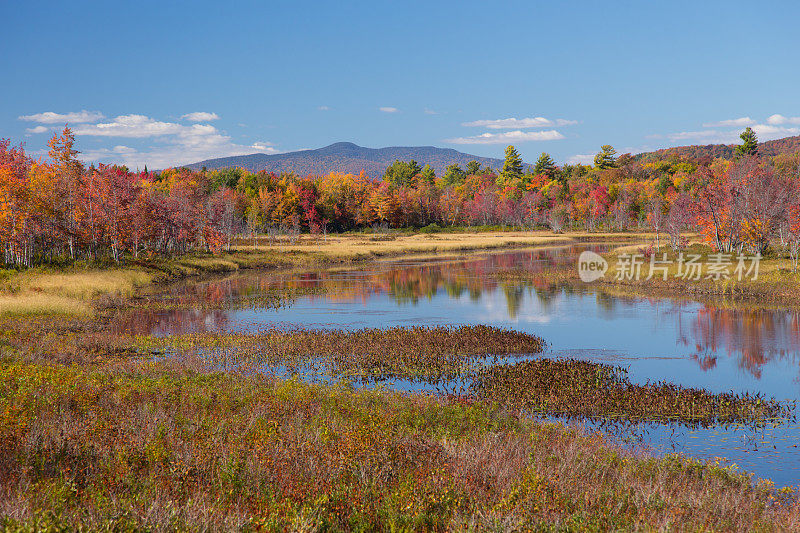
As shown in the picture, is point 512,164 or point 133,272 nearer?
point 133,272

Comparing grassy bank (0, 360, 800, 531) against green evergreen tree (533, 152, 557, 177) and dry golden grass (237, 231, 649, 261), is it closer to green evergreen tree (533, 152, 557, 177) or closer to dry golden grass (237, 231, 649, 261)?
dry golden grass (237, 231, 649, 261)

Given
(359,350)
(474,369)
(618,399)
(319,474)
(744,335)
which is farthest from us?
(744,335)

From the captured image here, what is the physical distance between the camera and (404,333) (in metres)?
24.7

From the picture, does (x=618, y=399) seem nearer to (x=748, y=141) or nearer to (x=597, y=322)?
(x=597, y=322)

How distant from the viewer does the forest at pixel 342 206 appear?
1842 inches

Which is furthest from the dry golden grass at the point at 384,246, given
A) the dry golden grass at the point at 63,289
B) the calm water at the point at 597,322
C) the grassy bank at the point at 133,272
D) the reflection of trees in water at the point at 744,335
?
the reflection of trees in water at the point at 744,335

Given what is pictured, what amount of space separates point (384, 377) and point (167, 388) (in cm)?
699

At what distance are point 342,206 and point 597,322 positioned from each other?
326ft

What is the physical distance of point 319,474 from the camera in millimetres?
8266

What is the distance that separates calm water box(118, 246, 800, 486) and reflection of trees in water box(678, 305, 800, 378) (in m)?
0.04

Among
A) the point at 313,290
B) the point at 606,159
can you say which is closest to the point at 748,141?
the point at 606,159

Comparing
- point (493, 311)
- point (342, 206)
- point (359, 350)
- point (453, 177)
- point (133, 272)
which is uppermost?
→ point (453, 177)

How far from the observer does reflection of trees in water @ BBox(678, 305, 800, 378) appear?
2172 centimetres

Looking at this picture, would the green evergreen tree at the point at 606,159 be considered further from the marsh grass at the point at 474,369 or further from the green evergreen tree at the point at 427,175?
the marsh grass at the point at 474,369
